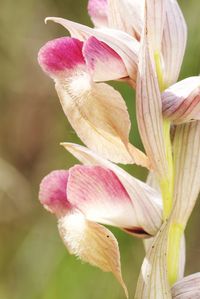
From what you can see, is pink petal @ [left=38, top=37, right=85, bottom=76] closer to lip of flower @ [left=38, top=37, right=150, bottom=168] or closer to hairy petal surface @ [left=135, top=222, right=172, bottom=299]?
lip of flower @ [left=38, top=37, right=150, bottom=168]

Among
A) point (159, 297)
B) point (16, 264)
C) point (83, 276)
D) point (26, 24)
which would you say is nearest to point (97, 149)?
point (159, 297)

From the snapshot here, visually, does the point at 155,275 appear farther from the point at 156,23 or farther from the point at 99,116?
the point at 156,23

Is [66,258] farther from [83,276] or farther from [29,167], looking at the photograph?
[29,167]

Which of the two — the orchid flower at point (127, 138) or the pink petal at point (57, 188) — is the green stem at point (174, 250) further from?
the pink petal at point (57, 188)

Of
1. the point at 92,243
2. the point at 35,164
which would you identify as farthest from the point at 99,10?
the point at 35,164

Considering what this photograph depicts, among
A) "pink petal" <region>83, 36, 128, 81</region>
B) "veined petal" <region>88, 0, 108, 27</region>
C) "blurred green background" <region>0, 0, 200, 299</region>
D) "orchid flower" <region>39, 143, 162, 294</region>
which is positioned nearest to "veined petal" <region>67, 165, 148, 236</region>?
"orchid flower" <region>39, 143, 162, 294</region>

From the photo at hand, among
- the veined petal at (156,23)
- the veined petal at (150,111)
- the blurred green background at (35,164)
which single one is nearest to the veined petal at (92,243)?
the veined petal at (150,111)
